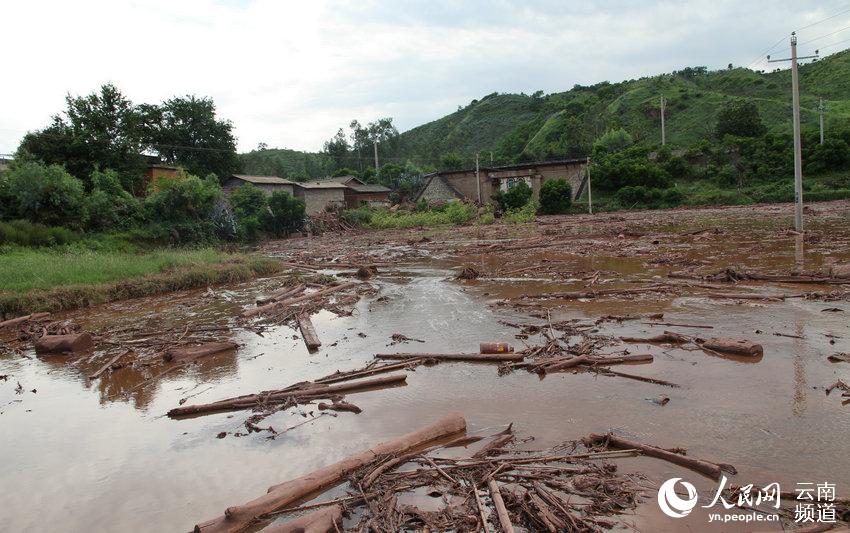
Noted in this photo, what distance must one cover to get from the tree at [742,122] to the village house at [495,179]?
16.0 metres

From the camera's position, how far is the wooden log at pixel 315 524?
4.50 metres

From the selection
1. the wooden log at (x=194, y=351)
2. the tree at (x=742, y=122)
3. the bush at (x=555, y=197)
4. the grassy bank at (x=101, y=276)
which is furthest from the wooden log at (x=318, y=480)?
the tree at (x=742, y=122)

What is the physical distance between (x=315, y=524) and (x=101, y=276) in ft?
57.4

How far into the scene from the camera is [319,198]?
54.0 meters

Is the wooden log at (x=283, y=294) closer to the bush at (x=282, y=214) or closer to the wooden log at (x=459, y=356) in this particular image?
the wooden log at (x=459, y=356)

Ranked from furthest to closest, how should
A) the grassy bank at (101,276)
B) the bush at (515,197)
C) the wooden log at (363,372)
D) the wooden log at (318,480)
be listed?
1. the bush at (515,197)
2. the grassy bank at (101,276)
3. the wooden log at (363,372)
4. the wooden log at (318,480)

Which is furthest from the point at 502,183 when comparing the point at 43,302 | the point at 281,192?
the point at 43,302

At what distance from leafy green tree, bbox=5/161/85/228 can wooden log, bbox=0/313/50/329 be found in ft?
47.6

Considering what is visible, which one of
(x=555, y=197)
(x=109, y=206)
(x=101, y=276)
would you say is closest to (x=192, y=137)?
(x=109, y=206)

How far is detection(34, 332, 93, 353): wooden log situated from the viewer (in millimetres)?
11969

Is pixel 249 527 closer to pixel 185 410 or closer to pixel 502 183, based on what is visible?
pixel 185 410

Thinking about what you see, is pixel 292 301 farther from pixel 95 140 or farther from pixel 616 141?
pixel 616 141

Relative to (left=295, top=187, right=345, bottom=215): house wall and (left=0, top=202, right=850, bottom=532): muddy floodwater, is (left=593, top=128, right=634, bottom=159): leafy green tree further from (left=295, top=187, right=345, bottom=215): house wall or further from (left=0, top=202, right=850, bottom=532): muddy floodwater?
(left=0, top=202, right=850, bottom=532): muddy floodwater

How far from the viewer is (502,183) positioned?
2279 inches
